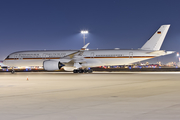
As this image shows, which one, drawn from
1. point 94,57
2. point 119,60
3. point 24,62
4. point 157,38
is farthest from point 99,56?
point 24,62

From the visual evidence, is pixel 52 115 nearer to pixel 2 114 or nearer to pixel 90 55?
pixel 2 114

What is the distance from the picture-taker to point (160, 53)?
33.1 m

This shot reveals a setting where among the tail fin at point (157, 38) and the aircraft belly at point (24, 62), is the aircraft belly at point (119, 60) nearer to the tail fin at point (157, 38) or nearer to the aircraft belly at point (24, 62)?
the tail fin at point (157, 38)

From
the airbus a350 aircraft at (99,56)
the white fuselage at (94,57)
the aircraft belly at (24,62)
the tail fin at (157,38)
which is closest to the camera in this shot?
the airbus a350 aircraft at (99,56)

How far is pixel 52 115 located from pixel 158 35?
29.8m

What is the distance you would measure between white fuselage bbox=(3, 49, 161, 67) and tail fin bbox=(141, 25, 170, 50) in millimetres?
1260

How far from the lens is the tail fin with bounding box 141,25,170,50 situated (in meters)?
33.8

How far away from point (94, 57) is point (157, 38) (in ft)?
31.4

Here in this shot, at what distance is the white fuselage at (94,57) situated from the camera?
34.0 meters

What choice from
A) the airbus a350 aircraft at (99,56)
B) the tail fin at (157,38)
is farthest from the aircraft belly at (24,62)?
the tail fin at (157,38)

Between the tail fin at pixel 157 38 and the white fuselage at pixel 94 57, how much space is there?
126cm

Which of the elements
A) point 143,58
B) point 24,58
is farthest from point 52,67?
point 143,58

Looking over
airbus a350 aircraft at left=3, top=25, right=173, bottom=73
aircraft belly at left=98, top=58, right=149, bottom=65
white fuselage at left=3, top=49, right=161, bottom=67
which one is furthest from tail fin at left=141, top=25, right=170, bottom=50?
aircraft belly at left=98, top=58, right=149, bottom=65

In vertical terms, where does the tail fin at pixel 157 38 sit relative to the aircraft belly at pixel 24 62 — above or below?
above
